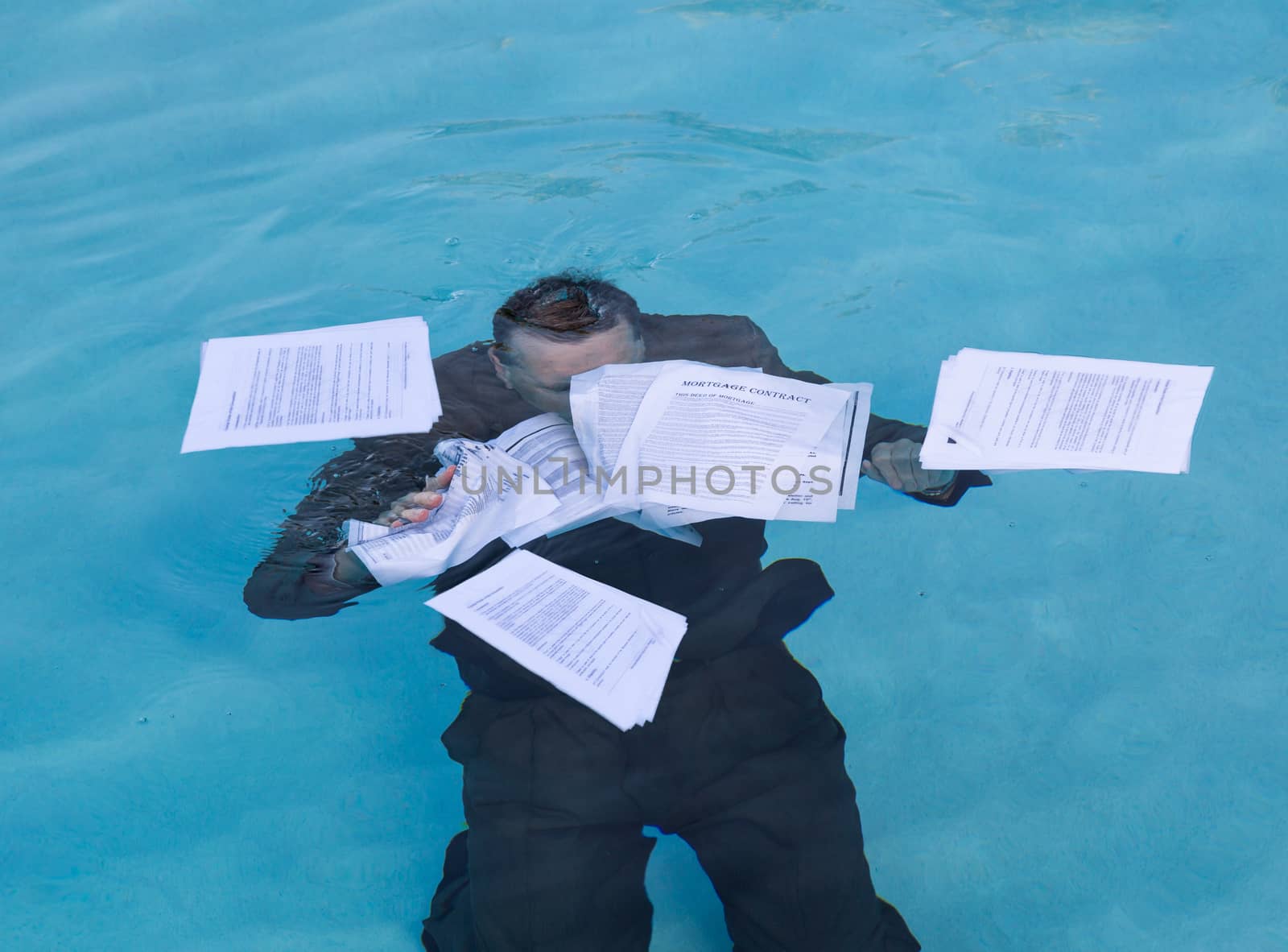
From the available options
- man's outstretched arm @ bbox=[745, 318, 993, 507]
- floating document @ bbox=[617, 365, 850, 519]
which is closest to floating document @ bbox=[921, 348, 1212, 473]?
man's outstretched arm @ bbox=[745, 318, 993, 507]

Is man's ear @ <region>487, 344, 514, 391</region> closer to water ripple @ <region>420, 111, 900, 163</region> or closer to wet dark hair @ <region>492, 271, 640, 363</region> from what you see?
wet dark hair @ <region>492, 271, 640, 363</region>

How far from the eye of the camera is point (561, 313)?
68.8 inches

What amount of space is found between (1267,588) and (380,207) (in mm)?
2415

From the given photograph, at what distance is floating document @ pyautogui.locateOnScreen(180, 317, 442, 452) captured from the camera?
1588 mm

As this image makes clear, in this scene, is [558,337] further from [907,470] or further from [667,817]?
[667,817]

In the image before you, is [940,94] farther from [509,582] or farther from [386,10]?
[509,582]

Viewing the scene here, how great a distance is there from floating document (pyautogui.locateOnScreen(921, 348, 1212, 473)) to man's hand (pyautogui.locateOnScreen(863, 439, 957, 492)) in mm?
81

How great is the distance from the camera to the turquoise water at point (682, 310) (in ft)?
5.33

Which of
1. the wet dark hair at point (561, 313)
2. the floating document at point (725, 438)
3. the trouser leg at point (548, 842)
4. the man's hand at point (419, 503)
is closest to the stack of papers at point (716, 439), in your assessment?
the floating document at point (725, 438)

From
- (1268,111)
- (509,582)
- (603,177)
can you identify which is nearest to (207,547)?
(509,582)

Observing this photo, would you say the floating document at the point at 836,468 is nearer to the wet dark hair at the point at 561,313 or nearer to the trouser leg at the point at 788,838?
the trouser leg at the point at 788,838

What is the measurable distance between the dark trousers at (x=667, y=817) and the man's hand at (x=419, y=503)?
0.32m

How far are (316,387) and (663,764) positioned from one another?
2.90 ft

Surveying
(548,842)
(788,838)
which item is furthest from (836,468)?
(548,842)
